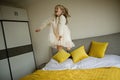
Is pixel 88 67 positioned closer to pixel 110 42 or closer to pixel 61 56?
pixel 61 56

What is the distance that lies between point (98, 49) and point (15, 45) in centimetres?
190

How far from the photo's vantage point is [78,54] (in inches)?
120

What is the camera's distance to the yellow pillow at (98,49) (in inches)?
120

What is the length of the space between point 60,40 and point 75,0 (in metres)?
1.17

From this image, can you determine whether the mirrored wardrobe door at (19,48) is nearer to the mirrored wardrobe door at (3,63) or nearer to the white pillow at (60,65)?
the mirrored wardrobe door at (3,63)

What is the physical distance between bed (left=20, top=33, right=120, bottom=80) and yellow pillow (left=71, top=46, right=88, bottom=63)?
49 mm

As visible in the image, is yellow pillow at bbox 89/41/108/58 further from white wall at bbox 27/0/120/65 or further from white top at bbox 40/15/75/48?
white top at bbox 40/15/75/48

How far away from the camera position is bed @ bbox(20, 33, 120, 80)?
2.23 meters

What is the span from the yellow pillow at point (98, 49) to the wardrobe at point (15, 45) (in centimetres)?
162

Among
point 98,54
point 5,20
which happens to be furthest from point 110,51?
point 5,20

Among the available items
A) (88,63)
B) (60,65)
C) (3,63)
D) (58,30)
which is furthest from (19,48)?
(88,63)

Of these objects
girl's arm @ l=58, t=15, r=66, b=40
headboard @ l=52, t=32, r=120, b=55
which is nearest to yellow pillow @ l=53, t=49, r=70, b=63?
headboard @ l=52, t=32, r=120, b=55

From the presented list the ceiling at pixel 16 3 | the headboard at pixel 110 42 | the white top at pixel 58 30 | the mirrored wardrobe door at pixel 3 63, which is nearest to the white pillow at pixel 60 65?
the headboard at pixel 110 42

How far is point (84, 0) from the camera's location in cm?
323
